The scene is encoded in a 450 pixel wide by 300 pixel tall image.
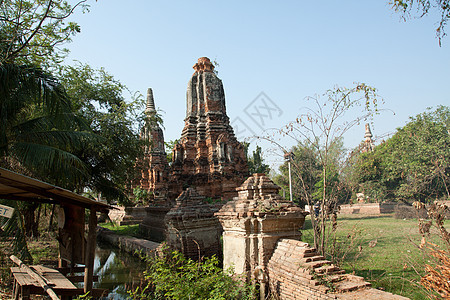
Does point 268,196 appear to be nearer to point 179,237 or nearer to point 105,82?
point 179,237

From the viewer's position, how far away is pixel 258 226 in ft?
18.0

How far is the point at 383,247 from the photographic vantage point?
8.55 meters

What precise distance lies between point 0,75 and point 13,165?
4.53 meters

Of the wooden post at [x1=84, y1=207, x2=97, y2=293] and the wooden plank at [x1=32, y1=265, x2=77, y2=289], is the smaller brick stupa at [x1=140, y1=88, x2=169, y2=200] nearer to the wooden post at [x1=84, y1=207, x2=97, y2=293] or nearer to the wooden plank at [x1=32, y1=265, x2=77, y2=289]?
the wooden plank at [x1=32, y1=265, x2=77, y2=289]

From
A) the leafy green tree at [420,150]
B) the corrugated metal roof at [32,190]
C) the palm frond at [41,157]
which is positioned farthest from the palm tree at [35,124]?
the leafy green tree at [420,150]

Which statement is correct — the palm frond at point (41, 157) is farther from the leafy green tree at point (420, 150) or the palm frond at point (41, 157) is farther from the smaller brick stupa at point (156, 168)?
the leafy green tree at point (420, 150)

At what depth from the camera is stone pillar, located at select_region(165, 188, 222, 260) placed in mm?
8062

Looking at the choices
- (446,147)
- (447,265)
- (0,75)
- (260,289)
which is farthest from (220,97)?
(446,147)

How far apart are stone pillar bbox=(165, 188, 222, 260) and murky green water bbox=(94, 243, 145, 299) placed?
1.65 metres

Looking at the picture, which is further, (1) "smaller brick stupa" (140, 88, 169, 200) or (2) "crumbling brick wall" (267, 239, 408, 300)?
(1) "smaller brick stupa" (140, 88, 169, 200)

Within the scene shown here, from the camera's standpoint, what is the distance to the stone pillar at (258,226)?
5383mm

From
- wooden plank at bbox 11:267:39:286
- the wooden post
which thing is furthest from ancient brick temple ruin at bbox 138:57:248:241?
the wooden post

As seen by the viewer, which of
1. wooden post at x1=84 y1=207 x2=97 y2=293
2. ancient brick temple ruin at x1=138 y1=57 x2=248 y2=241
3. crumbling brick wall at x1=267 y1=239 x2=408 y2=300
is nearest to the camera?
crumbling brick wall at x1=267 y1=239 x2=408 y2=300

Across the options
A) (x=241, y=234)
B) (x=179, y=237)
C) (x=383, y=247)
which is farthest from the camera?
(x=383, y=247)
